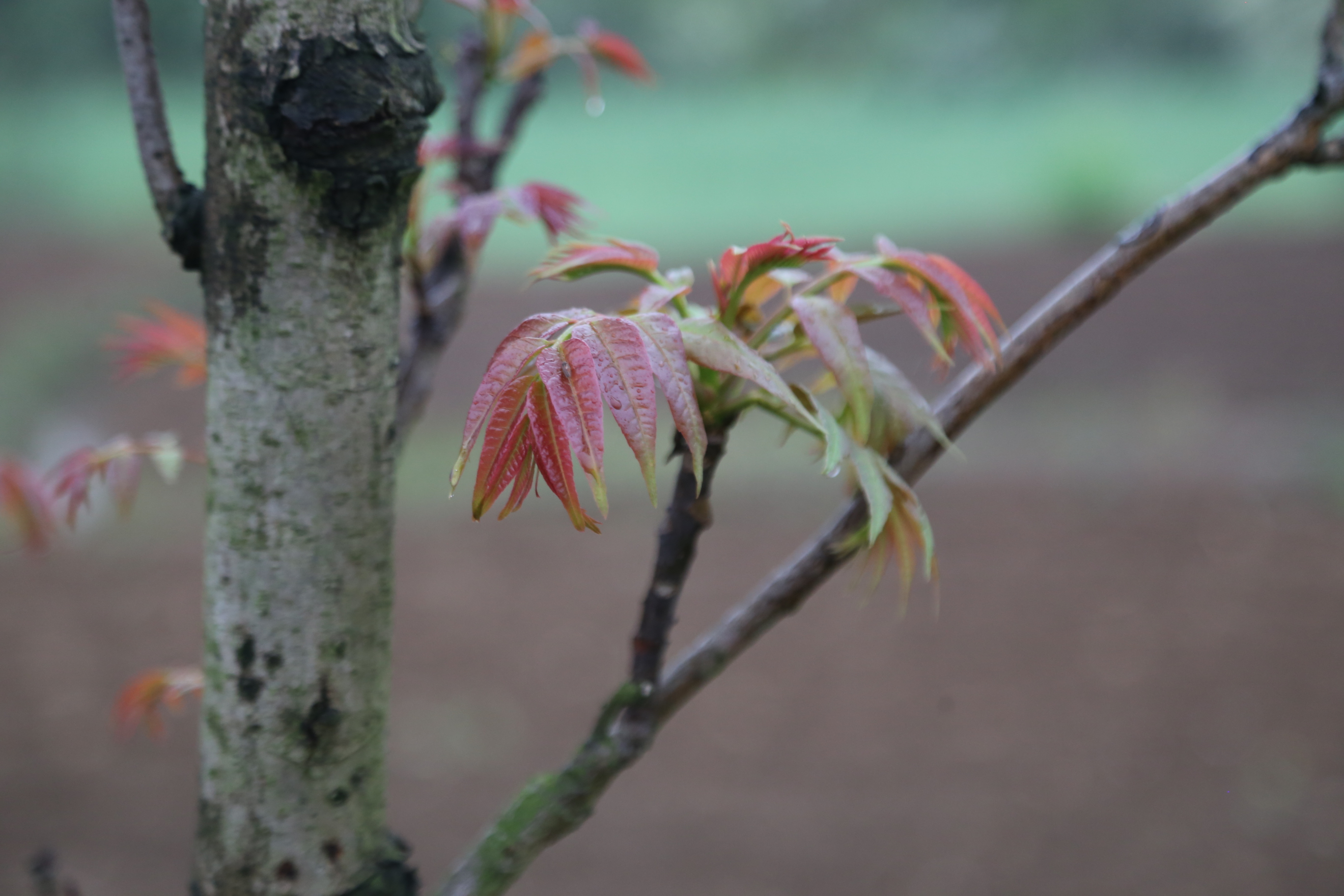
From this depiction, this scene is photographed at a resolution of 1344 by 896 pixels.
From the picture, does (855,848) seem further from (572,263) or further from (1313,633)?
(572,263)

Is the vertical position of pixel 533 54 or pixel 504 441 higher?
pixel 533 54

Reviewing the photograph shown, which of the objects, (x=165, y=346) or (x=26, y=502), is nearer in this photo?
(x=165, y=346)

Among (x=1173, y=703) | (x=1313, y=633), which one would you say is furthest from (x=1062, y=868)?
(x=1313, y=633)

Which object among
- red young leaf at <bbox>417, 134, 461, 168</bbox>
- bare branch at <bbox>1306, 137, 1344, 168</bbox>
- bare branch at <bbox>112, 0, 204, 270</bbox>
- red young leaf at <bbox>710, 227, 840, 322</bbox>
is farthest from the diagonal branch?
bare branch at <bbox>1306, 137, 1344, 168</bbox>

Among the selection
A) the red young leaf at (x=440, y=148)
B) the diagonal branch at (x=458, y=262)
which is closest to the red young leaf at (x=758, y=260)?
the diagonal branch at (x=458, y=262)

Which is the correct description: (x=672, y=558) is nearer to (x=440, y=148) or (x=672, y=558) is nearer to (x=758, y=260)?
(x=758, y=260)

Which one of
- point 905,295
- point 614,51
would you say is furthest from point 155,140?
point 614,51
